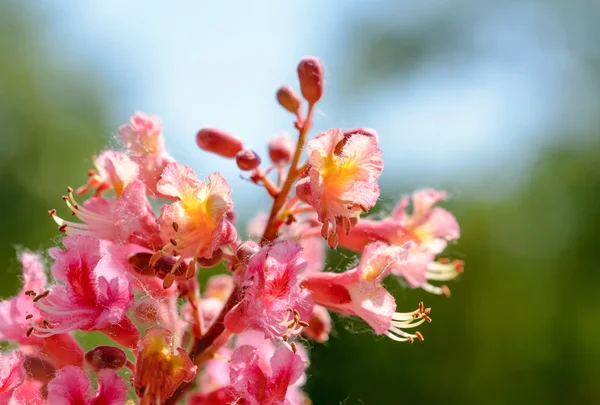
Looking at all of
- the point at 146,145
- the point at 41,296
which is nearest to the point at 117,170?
the point at 146,145

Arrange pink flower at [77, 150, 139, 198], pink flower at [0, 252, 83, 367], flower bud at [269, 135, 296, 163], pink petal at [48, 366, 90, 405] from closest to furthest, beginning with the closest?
pink petal at [48, 366, 90, 405]
pink flower at [0, 252, 83, 367]
pink flower at [77, 150, 139, 198]
flower bud at [269, 135, 296, 163]

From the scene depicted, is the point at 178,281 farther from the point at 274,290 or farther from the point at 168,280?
the point at 274,290

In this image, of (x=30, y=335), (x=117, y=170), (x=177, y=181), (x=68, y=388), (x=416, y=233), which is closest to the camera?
(x=68, y=388)

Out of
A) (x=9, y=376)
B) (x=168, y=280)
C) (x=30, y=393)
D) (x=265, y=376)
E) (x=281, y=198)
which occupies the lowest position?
(x=30, y=393)

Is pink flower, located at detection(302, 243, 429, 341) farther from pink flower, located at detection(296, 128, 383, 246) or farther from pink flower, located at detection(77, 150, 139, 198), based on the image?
pink flower, located at detection(77, 150, 139, 198)

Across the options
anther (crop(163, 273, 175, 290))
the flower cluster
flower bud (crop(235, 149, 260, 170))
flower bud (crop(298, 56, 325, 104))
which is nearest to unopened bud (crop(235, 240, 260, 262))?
the flower cluster

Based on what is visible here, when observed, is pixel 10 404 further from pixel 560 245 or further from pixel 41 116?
pixel 41 116
